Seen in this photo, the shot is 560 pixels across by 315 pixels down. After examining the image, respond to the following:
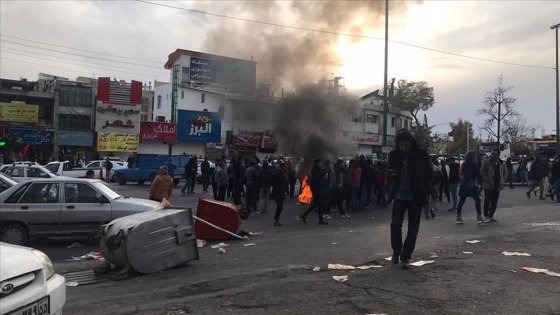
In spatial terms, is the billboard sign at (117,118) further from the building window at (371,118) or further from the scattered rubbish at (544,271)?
the scattered rubbish at (544,271)

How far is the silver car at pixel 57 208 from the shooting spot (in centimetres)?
886

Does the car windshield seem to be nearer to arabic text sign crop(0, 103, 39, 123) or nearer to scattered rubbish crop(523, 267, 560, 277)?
scattered rubbish crop(523, 267, 560, 277)

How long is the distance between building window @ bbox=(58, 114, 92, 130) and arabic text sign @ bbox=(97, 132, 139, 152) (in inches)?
52.8

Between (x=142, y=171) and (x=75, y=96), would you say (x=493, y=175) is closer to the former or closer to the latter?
(x=142, y=171)

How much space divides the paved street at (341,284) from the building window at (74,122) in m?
30.9

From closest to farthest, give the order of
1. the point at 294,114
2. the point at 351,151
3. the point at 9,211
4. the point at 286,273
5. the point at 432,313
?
the point at 432,313 → the point at 286,273 → the point at 9,211 → the point at 294,114 → the point at 351,151

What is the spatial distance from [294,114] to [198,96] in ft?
86.7

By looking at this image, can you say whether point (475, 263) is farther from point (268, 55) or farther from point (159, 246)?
point (268, 55)

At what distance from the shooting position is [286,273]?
19.6 ft

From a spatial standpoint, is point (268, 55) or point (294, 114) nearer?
point (268, 55)

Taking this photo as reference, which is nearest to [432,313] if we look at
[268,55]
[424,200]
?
[424,200]

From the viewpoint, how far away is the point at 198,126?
42562mm

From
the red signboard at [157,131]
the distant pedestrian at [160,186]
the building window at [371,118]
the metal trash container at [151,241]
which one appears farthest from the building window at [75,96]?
the metal trash container at [151,241]

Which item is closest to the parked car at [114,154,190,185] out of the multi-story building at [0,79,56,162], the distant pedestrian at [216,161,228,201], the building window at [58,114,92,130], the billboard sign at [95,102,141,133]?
the distant pedestrian at [216,161,228,201]
